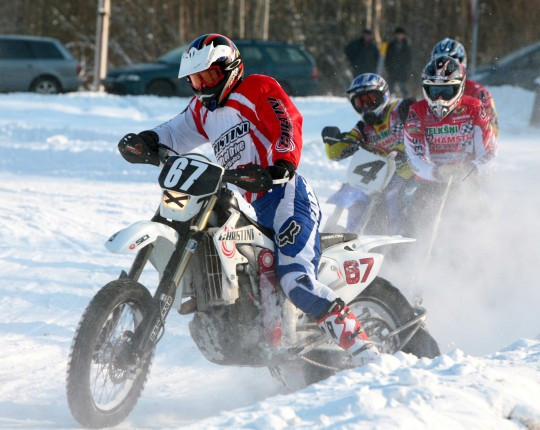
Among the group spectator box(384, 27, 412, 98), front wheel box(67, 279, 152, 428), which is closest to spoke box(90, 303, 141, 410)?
front wheel box(67, 279, 152, 428)

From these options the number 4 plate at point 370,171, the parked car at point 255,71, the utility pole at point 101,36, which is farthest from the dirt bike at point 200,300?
the utility pole at point 101,36

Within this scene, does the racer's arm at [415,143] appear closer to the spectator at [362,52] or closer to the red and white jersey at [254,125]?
the red and white jersey at [254,125]

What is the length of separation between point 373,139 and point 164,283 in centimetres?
387

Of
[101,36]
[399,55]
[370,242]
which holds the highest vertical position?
[101,36]

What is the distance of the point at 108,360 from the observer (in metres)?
4.53

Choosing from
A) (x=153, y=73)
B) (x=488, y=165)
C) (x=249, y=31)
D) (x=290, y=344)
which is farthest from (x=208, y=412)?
(x=249, y=31)

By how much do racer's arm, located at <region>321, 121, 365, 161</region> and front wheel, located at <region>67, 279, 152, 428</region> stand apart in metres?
3.15

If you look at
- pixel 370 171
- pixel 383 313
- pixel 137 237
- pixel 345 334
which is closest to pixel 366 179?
pixel 370 171

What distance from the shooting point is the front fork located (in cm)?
457

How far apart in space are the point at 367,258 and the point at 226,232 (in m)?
1.10

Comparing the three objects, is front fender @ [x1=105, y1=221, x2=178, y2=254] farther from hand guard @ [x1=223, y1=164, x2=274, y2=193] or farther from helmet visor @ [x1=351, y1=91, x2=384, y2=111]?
helmet visor @ [x1=351, y1=91, x2=384, y2=111]

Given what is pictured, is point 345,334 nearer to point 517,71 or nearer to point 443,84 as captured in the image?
point 443,84

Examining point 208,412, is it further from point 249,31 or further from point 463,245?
point 249,31

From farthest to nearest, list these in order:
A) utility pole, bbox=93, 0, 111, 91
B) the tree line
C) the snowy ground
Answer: the tree line < utility pole, bbox=93, 0, 111, 91 < the snowy ground
